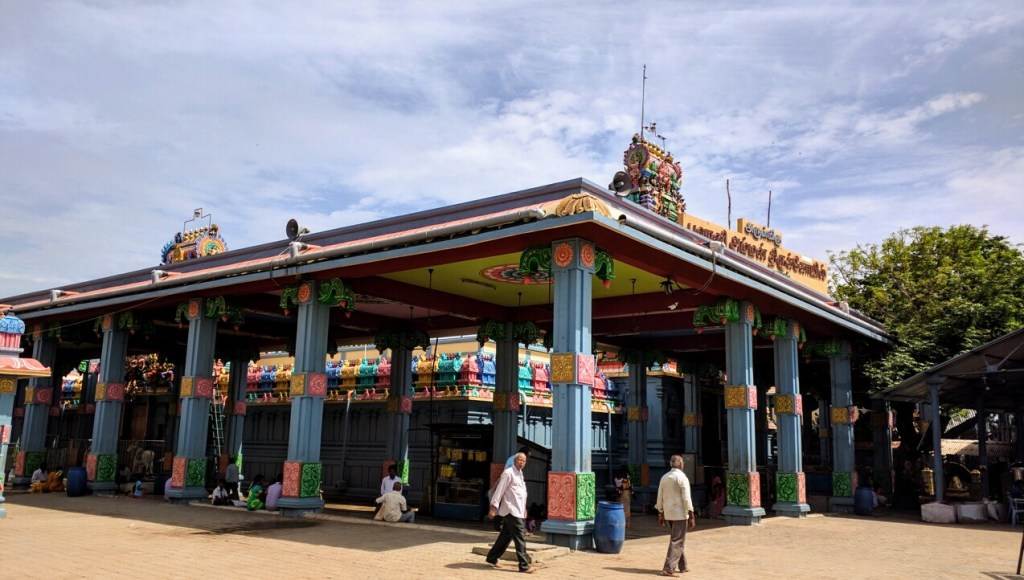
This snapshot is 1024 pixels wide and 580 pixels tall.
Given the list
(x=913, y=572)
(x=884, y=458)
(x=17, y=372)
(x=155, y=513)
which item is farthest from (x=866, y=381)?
(x=17, y=372)

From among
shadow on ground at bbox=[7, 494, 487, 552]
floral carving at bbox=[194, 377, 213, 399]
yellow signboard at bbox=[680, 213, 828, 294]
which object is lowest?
shadow on ground at bbox=[7, 494, 487, 552]

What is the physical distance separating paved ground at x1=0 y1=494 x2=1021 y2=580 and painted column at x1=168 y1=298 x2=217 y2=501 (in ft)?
5.63

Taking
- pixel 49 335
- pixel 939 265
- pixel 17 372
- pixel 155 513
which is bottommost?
pixel 155 513

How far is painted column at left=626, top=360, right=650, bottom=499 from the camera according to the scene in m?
25.6

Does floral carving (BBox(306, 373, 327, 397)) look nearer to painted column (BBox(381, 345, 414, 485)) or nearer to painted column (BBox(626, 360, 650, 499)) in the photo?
painted column (BBox(381, 345, 414, 485))

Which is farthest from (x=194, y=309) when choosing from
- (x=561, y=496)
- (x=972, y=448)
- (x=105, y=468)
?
(x=972, y=448)

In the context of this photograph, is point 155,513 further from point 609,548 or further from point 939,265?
point 939,265

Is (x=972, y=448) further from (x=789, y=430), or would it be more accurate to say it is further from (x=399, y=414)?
(x=399, y=414)

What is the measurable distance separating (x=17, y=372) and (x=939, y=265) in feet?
87.2

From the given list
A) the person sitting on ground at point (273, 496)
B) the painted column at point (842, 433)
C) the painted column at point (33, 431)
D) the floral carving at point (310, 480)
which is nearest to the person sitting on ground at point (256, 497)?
the person sitting on ground at point (273, 496)

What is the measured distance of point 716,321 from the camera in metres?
18.5

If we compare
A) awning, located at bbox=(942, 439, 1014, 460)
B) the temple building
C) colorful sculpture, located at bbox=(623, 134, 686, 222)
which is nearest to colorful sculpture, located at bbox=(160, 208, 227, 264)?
the temple building

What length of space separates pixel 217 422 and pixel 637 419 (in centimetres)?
1573

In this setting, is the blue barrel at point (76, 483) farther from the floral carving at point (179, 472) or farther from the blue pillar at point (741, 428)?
the blue pillar at point (741, 428)
